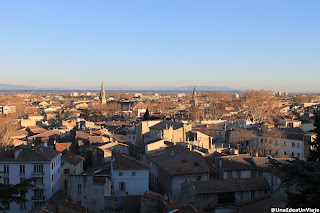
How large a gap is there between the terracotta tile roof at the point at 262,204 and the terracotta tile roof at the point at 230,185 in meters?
2.84

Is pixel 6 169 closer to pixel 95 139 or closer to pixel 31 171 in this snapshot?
pixel 31 171

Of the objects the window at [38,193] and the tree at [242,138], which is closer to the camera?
the window at [38,193]

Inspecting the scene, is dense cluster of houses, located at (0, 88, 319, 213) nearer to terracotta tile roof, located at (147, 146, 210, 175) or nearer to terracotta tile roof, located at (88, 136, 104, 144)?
terracotta tile roof, located at (147, 146, 210, 175)

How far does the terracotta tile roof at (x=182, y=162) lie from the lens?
2211cm

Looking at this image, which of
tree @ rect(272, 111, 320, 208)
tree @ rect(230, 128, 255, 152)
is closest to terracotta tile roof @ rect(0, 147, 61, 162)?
tree @ rect(272, 111, 320, 208)

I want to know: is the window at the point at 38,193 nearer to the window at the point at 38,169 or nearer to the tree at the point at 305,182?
the window at the point at 38,169

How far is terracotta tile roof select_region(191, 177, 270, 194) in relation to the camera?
19688 mm

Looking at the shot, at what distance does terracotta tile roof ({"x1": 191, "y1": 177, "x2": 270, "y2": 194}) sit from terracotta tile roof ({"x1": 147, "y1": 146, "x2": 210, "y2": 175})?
1.90 meters

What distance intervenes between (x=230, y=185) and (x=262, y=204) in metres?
4.47

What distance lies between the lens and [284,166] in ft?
37.4

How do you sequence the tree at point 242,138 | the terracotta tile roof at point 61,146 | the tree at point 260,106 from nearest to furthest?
the terracotta tile roof at point 61,146 < the tree at point 242,138 < the tree at point 260,106

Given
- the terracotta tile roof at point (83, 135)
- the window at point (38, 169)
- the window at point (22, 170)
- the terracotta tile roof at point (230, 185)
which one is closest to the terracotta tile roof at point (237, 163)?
the terracotta tile roof at point (230, 185)

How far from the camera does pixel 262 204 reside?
15930 mm

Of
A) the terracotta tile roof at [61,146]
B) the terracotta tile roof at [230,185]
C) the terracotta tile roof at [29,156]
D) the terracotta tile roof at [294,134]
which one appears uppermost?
the terracotta tile roof at [29,156]
